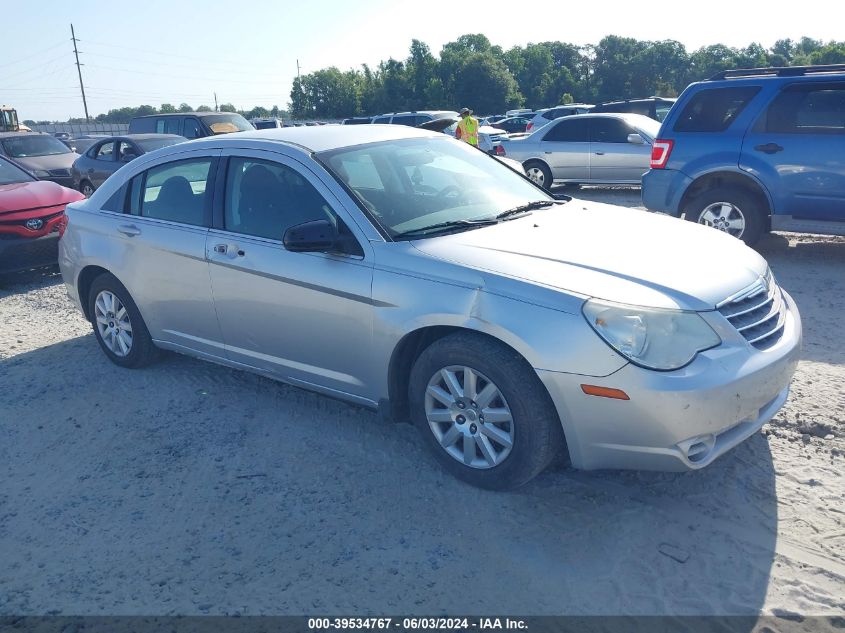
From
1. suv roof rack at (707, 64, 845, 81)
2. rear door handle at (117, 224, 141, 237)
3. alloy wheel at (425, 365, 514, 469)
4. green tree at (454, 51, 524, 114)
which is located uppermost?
green tree at (454, 51, 524, 114)

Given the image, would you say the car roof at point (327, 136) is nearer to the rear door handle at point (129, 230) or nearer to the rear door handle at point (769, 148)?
the rear door handle at point (129, 230)

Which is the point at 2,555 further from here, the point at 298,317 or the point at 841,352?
the point at 841,352

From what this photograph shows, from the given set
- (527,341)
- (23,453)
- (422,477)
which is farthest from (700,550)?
(23,453)

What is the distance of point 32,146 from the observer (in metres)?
15.2

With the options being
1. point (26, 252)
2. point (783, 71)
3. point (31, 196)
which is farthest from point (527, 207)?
point (31, 196)

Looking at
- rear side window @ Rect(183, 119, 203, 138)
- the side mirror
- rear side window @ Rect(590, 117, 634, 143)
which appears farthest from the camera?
rear side window @ Rect(183, 119, 203, 138)

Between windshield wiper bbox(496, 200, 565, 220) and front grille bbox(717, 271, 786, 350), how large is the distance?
1.39 m

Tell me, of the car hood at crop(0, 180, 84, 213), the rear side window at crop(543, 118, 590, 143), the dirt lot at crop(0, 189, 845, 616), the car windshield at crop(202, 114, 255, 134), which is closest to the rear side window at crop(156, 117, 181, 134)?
the car windshield at crop(202, 114, 255, 134)

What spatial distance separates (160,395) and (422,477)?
87.4 inches

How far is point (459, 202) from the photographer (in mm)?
4152

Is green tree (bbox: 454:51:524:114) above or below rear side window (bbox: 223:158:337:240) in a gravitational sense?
above

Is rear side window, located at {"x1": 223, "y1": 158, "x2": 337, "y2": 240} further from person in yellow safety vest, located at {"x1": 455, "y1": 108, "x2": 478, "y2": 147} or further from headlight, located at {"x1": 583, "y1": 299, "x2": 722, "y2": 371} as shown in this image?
person in yellow safety vest, located at {"x1": 455, "y1": 108, "x2": 478, "y2": 147}

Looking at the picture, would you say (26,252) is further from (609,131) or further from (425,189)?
(609,131)

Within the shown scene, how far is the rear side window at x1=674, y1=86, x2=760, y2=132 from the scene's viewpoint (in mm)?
7496
